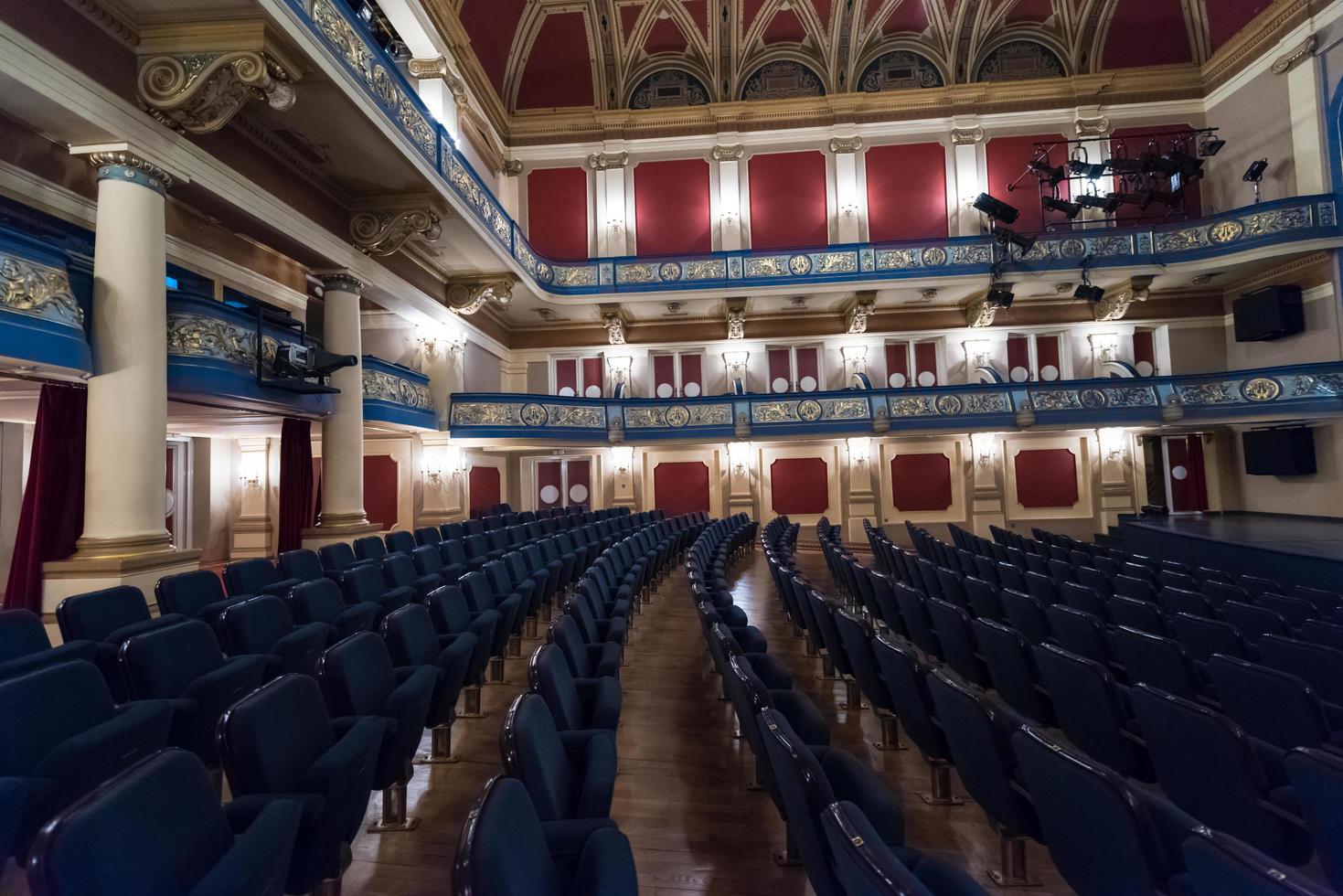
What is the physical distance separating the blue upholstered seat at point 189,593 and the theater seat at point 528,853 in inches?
107

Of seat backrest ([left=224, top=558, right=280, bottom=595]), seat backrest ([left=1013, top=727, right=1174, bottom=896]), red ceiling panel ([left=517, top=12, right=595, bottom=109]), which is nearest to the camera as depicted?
seat backrest ([left=1013, top=727, right=1174, bottom=896])

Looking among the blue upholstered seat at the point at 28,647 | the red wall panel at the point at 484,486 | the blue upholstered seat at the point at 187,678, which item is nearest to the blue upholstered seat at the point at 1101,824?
the blue upholstered seat at the point at 187,678

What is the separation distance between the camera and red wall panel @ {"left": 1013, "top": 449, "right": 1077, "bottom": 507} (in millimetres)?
13648

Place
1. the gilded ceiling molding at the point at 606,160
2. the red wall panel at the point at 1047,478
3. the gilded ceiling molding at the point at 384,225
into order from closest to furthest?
the gilded ceiling molding at the point at 384,225
the red wall panel at the point at 1047,478
the gilded ceiling molding at the point at 606,160

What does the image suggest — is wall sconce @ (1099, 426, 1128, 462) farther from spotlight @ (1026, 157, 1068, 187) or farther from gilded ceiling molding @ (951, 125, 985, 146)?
gilded ceiling molding @ (951, 125, 985, 146)

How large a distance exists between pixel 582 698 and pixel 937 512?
12.8 metres

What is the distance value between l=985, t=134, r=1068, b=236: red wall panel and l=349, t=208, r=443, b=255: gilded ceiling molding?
41.1 ft

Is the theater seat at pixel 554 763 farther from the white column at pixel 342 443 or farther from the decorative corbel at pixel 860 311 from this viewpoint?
the decorative corbel at pixel 860 311

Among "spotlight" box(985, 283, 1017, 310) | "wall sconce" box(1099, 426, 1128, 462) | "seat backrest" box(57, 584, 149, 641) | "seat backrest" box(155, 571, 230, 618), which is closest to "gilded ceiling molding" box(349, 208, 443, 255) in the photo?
"seat backrest" box(155, 571, 230, 618)

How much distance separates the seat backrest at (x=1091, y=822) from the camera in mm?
1381

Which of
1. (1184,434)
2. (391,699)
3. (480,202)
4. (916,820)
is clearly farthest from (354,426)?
(1184,434)

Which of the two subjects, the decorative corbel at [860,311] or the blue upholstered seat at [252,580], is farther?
the decorative corbel at [860,311]

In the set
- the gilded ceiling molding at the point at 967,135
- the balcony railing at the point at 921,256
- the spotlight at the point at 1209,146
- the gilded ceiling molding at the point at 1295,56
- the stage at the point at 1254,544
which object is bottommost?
the stage at the point at 1254,544

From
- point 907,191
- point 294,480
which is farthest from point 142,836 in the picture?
point 907,191
